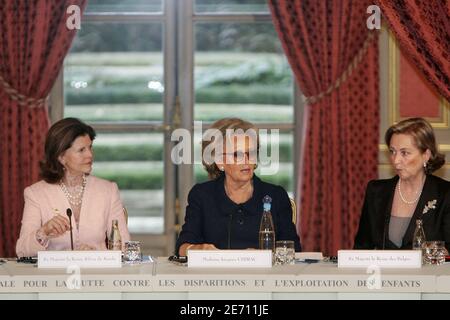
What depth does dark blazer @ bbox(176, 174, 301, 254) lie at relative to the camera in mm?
4727

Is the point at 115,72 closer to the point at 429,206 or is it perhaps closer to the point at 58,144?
the point at 58,144

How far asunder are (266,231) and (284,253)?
31 cm

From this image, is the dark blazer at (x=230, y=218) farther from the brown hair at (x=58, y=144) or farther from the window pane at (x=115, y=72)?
the window pane at (x=115, y=72)

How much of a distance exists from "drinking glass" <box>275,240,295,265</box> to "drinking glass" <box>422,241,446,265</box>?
1.78 feet

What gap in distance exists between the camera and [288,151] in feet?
22.0

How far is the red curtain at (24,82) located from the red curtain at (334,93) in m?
1.39

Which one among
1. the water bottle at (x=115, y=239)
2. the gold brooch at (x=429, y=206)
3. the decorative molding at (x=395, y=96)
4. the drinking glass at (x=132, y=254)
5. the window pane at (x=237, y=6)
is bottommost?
the drinking glass at (x=132, y=254)

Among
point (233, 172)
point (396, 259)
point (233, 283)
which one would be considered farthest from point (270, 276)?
point (233, 172)

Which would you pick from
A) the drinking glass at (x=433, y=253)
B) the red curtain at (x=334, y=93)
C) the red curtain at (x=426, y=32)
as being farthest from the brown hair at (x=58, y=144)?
the red curtain at (x=426, y=32)

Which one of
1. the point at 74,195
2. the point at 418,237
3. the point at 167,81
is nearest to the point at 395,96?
the point at 167,81

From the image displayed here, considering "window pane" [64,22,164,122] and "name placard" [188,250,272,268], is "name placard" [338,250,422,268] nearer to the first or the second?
"name placard" [188,250,272,268]

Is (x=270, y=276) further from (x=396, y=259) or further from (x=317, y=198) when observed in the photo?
(x=317, y=198)

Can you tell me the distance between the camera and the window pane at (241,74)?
666 cm

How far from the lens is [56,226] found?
449 centimetres
